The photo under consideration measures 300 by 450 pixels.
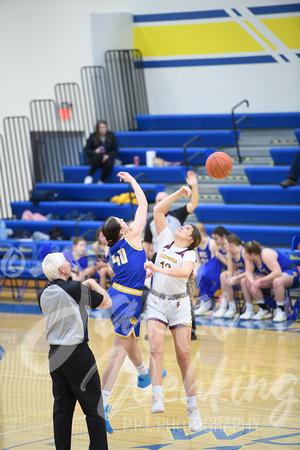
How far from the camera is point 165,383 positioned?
6801 mm

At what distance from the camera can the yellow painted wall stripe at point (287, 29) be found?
42.7 feet

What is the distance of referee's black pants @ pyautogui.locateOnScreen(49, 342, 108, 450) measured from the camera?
4504mm

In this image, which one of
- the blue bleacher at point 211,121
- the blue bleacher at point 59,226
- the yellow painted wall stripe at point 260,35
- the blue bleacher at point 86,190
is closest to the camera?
the blue bleacher at point 59,226

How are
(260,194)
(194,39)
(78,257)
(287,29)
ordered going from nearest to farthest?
(78,257), (260,194), (287,29), (194,39)

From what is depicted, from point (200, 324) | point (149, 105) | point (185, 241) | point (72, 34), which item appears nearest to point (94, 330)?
point (200, 324)

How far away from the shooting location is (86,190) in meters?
13.4

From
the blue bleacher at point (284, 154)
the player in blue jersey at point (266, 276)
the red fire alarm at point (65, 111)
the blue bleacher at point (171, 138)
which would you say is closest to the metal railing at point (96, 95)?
the red fire alarm at point (65, 111)

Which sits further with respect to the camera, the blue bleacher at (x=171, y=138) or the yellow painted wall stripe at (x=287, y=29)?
→ the blue bleacher at (x=171, y=138)

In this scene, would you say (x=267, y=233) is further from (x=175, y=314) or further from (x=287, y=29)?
(x=175, y=314)

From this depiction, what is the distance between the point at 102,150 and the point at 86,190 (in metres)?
0.90

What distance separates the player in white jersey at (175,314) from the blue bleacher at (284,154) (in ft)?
→ 23.0

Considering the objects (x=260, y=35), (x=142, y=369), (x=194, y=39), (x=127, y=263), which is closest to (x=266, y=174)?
(x=260, y=35)

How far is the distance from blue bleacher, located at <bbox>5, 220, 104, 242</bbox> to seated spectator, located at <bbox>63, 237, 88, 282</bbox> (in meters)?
0.85

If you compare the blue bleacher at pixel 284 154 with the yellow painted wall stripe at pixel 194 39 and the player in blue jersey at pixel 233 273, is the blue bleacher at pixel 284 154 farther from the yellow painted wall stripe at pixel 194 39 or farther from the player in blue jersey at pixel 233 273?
the player in blue jersey at pixel 233 273
